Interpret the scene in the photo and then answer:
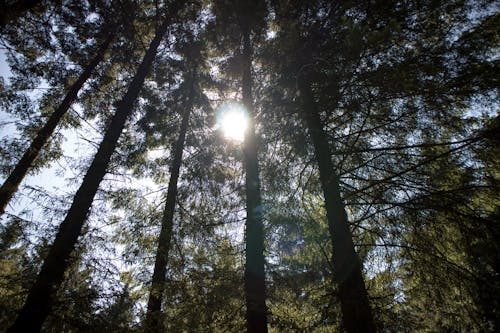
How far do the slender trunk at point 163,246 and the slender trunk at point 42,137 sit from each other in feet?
12.2

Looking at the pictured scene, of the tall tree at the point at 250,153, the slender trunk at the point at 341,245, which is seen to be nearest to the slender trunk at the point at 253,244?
the tall tree at the point at 250,153

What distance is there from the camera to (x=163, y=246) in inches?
223

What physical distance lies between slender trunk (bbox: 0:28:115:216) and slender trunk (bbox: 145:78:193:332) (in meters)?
3.73

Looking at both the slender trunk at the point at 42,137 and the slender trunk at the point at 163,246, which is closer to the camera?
the slender trunk at the point at 163,246

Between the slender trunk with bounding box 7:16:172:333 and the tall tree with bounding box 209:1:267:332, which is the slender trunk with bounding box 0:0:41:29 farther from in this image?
the tall tree with bounding box 209:1:267:332

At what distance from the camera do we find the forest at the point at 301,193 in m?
4.00

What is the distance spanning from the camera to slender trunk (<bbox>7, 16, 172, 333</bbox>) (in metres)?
4.21

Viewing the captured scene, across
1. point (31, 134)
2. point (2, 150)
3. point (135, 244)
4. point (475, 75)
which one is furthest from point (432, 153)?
point (31, 134)

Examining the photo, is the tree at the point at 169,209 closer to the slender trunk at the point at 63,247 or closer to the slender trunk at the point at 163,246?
the slender trunk at the point at 163,246

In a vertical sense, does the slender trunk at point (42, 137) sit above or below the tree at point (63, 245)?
above

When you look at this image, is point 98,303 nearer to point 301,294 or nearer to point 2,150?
point 301,294

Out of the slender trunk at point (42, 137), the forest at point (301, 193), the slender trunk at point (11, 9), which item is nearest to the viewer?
the forest at point (301, 193)

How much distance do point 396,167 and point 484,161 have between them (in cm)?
133

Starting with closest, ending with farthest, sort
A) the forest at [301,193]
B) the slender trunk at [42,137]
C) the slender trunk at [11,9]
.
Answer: the forest at [301,193]
the slender trunk at [11,9]
the slender trunk at [42,137]
